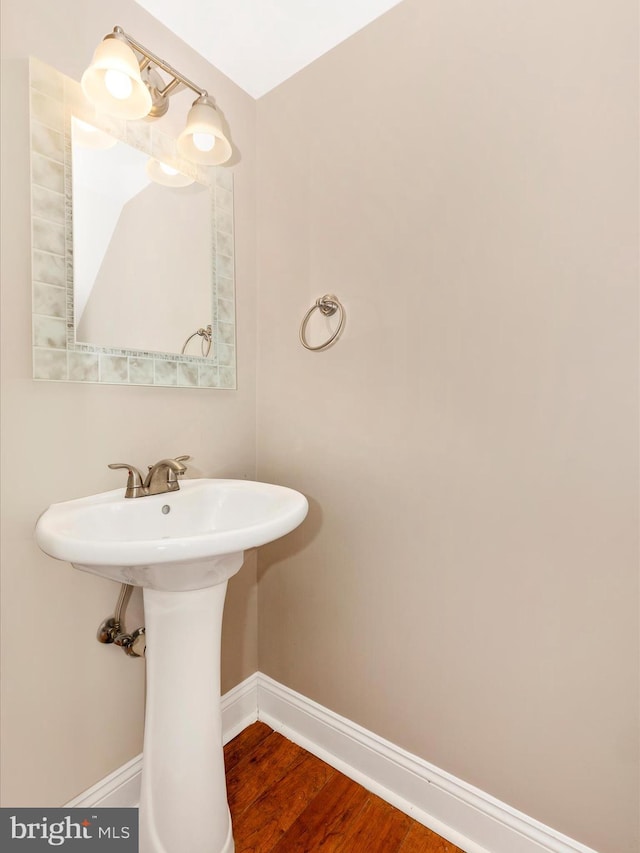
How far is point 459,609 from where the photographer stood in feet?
3.58

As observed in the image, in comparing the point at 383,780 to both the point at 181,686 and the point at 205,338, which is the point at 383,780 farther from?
the point at 205,338

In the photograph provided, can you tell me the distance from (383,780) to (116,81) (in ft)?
6.45

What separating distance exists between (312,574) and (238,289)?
1004mm

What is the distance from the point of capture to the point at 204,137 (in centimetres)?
121

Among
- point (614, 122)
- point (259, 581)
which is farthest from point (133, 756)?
point (614, 122)

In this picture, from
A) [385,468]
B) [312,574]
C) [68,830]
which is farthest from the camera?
[312,574]

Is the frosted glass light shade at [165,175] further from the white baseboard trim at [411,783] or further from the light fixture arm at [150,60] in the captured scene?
the white baseboard trim at [411,783]

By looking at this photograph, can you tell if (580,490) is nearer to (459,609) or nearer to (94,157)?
A: (459,609)

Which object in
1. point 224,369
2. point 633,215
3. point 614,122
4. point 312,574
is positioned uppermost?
point 614,122

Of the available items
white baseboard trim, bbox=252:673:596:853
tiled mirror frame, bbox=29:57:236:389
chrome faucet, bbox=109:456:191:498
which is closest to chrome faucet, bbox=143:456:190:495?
chrome faucet, bbox=109:456:191:498

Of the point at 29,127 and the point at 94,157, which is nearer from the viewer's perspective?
the point at 29,127

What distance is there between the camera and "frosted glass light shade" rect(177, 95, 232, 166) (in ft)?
3.76

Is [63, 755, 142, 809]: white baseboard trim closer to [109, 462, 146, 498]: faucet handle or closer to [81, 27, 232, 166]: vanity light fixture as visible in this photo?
[109, 462, 146, 498]: faucet handle

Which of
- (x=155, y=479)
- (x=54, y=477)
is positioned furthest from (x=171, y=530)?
(x=54, y=477)
